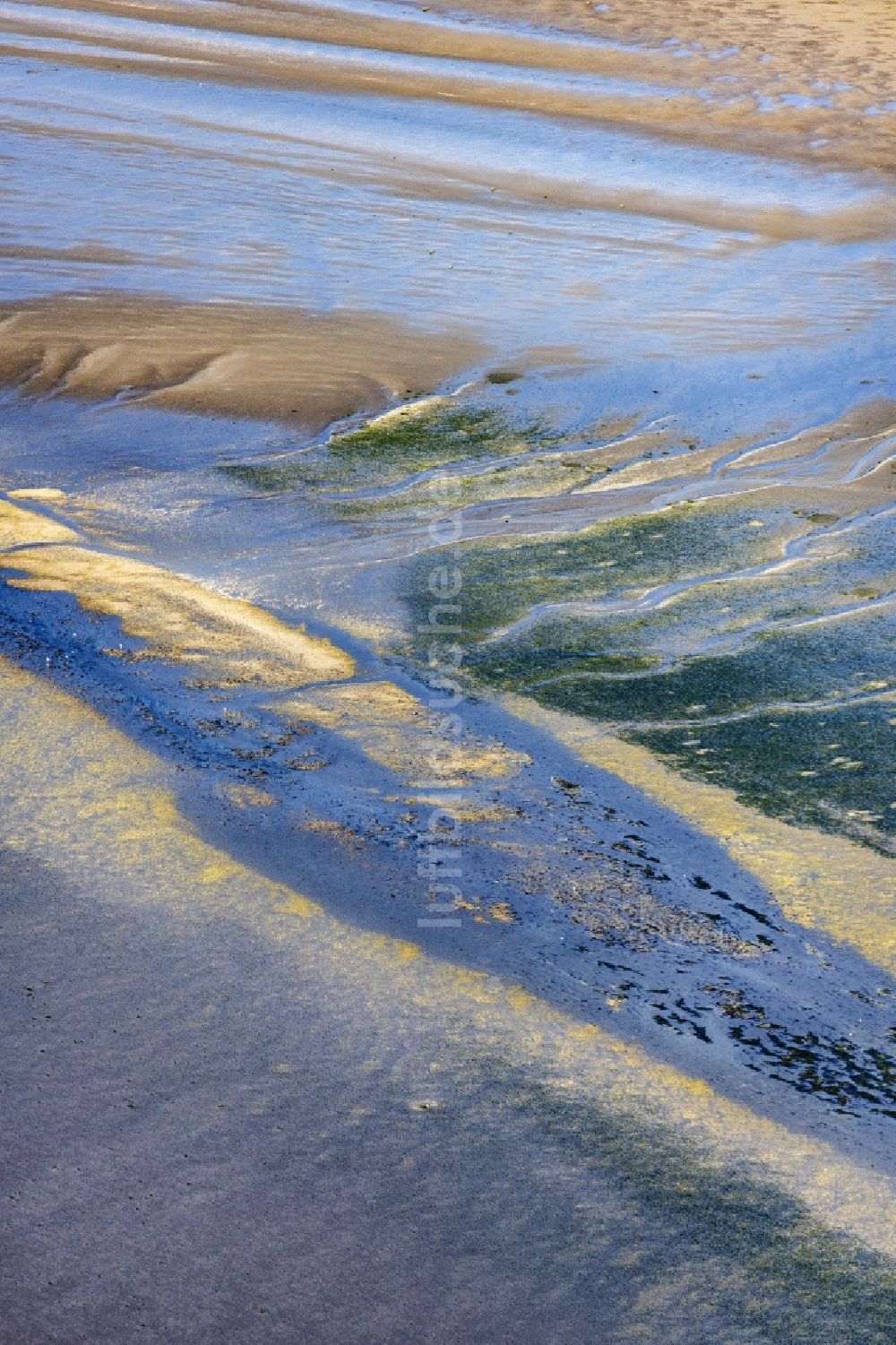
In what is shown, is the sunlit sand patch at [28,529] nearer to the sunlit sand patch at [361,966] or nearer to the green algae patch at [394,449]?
the green algae patch at [394,449]

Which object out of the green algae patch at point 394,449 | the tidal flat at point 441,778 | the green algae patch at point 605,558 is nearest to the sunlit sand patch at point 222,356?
the tidal flat at point 441,778

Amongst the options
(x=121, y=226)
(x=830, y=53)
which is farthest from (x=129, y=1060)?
(x=830, y=53)

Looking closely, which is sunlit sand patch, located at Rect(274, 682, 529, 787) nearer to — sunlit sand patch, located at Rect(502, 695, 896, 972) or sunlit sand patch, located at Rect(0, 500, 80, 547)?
sunlit sand patch, located at Rect(502, 695, 896, 972)

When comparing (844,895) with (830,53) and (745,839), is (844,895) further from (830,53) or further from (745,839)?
(830,53)

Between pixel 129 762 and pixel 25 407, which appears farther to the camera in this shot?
pixel 25 407

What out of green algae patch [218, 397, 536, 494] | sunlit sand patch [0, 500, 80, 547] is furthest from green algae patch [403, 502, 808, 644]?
sunlit sand patch [0, 500, 80, 547]

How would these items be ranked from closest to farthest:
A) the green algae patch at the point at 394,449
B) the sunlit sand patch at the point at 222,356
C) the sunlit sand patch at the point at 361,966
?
the sunlit sand patch at the point at 361,966, the green algae patch at the point at 394,449, the sunlit sand patch at the point at 222,356

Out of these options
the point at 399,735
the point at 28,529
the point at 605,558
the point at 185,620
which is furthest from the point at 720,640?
the point at 28,529
